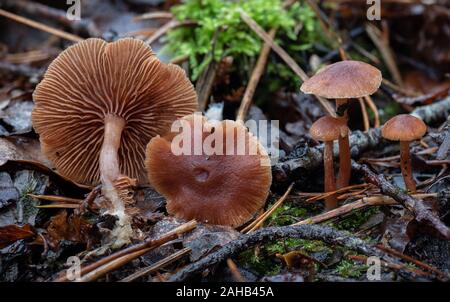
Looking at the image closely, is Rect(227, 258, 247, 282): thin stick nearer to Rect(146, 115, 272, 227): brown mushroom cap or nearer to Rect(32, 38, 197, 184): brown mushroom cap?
Rect(146, 115, 272, 227): brown mushroom cap

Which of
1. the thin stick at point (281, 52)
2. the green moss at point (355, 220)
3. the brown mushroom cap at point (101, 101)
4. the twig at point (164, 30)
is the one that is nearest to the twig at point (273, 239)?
the green moss at point (355, 220)

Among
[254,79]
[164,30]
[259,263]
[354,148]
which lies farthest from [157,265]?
[164,30]

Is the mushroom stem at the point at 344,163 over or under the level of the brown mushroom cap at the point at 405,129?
under

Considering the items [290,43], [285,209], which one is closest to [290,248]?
[285,209]

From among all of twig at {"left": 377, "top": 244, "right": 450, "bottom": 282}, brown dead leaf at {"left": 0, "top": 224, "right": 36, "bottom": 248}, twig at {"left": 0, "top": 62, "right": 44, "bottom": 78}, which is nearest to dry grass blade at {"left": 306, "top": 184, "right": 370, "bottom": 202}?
twig at {"left": 377, "top": 244, "right": 450, "bottom": 282}

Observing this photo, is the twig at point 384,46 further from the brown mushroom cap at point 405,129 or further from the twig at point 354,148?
the brown mushroom cap at point 405,129
